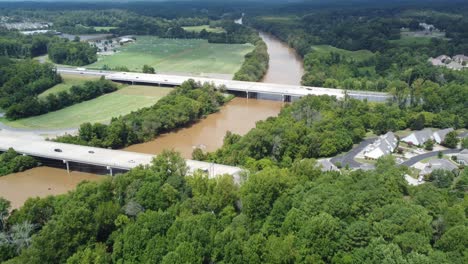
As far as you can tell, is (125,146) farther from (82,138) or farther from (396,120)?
(396,120)

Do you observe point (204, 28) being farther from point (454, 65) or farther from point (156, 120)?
point (156, 120)

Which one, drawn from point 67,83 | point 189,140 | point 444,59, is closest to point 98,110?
point 189,140

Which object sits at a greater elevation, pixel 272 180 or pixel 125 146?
pixel 272 180

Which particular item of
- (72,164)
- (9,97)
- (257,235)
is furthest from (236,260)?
(9,97)

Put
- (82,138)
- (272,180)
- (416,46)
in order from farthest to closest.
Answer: (416,46)
(82,138)
(272,180)

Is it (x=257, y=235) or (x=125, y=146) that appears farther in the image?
(x=125, y=146)

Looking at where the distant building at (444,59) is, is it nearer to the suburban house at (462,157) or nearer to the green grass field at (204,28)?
the suburban house at (462,157)

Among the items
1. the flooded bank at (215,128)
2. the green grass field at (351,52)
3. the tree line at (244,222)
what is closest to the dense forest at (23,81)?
the flooded bank at (215,128)
